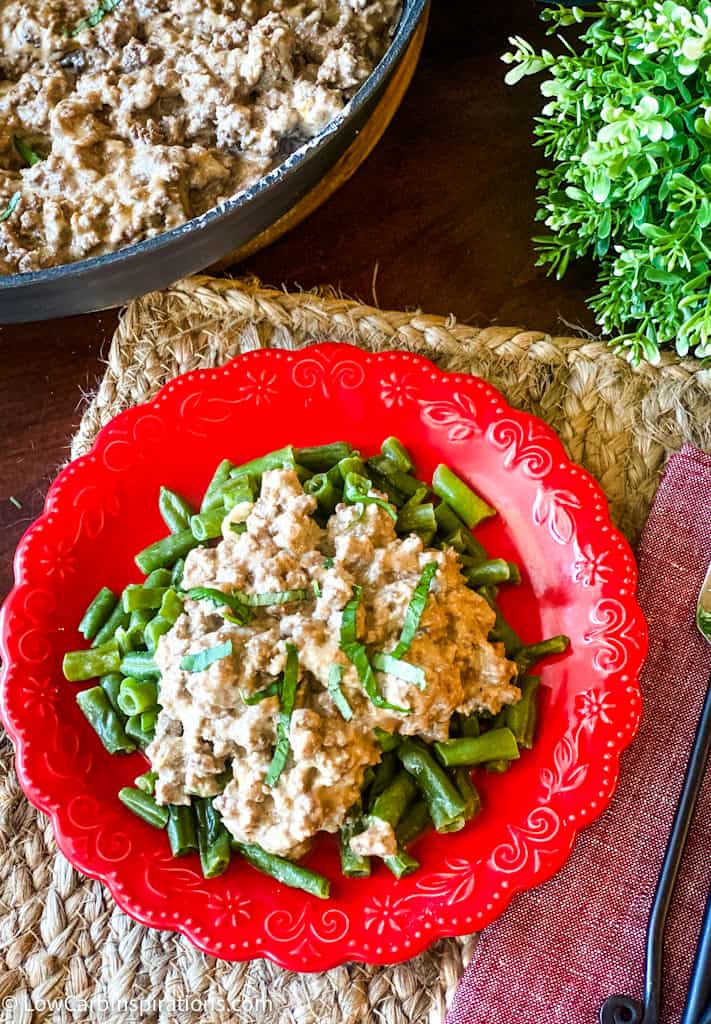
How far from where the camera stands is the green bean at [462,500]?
2.16 m

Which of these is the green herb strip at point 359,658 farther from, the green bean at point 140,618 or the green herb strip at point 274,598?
the green bean at point 140,618

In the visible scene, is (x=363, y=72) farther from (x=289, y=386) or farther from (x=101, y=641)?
(x=101, y=641)

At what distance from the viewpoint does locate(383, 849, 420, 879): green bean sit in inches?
74.5

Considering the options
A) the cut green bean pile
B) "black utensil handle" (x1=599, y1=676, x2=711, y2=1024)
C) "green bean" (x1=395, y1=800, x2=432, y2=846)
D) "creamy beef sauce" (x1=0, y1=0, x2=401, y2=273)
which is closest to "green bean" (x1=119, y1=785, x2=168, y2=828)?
the cut green bean pile

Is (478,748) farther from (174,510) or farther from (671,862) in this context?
(174,510)

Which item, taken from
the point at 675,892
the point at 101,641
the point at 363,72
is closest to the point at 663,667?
the point at 675,892

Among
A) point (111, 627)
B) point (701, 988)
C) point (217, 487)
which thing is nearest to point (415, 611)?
point (217, 487)

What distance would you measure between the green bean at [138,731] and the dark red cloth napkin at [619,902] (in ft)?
2.47

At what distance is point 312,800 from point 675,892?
742mm

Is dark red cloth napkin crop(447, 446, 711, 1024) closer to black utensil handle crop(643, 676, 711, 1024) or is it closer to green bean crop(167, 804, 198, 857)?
black utensil handle crop(643, 676, 711, 1024)

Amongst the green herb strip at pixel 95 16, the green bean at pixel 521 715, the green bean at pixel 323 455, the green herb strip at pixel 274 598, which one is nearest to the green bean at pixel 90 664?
the green herb strip at pixel 274 598

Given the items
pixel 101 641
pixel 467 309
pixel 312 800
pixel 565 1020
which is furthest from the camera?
pixel 467 309

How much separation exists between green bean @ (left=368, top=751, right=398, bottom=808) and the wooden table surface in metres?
1.07

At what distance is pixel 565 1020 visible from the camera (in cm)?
197
